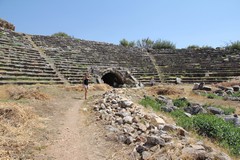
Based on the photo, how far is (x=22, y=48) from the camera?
2242 cm

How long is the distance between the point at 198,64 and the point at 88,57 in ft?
43.8

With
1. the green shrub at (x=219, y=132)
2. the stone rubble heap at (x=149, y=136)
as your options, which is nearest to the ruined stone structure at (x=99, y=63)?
the stone rubble heap at (x=149, y=136)

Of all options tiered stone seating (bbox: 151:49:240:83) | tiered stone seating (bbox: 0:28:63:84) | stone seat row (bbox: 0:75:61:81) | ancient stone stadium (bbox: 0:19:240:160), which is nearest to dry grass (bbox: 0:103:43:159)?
ancient stone stadium (bbox: 0:19:240:160)

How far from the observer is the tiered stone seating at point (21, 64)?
56.9 ft

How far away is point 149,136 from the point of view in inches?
223

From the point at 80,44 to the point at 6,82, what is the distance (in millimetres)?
14468

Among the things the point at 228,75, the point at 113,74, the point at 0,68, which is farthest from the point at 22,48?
the point at 228,75

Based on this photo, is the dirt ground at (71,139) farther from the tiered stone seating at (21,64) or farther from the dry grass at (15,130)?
the tiered stone seating at (21,64)

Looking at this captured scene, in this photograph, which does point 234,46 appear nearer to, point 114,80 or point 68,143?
point 114,80

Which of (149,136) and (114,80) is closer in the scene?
(149,136)

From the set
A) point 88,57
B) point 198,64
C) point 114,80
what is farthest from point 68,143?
point 198,64

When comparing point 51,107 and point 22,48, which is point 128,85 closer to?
point 22,48

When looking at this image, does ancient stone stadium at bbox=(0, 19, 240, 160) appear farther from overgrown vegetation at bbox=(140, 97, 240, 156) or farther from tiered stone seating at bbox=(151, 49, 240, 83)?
tiered stone seating at bbox=(151, 49, 240, 83)

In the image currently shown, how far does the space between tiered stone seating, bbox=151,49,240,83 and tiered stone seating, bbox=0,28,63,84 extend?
13.4 m
